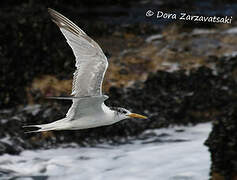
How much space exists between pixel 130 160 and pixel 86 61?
140 inches

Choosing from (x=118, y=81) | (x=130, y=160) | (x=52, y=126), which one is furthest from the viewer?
(x=118, y=81)

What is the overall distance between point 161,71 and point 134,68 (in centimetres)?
55

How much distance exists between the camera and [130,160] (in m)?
9.05

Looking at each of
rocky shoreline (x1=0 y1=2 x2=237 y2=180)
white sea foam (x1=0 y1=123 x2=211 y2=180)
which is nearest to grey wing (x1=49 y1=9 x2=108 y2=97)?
white sea foam (x1=0 y1=123 x2=211 y2=180)

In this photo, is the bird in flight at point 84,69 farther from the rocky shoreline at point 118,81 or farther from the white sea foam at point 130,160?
the rocky shoreline at point 118,81

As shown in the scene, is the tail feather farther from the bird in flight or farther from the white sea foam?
the white sea foam

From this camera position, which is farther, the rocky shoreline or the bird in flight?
the rocky shoreline

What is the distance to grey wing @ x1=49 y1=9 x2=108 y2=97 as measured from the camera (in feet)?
19.3

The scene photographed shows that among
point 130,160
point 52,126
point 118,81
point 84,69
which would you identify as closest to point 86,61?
point 84,69

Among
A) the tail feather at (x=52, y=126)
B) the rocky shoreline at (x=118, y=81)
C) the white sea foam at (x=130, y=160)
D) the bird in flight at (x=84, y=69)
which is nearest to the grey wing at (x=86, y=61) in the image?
the bird in flight at (x=84, y=69)

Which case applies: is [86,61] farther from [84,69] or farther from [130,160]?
[130,160]

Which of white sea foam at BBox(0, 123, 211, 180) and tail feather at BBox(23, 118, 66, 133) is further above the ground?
tail feather at BBox(23, 118, 66, 133)

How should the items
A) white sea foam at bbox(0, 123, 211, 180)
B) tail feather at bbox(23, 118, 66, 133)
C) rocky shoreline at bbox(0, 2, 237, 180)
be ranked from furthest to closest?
rocky shoreline at bbox(0, 2, 237, 180) → white sea foam at bbox(0, 123, 211, 180) → tail feather at bbox(23, 118, 66, 133)

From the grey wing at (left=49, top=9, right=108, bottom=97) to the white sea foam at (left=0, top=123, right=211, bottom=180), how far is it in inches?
118
